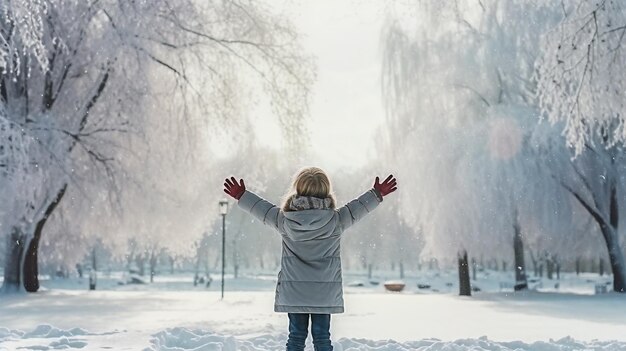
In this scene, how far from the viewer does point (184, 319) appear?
41.6 feet

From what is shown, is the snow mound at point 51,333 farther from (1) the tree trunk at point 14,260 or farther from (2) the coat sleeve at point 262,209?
(1) the tree trunk at point 14,260

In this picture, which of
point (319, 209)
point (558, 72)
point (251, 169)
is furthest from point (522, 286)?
point (319, 209)

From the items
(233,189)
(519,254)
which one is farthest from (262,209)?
(519,254)

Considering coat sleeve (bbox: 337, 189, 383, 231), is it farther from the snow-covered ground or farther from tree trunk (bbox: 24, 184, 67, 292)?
tree trunk (bbox: 24, 184, 67, 292)

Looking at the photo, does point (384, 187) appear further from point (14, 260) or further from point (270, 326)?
point (14, 260)

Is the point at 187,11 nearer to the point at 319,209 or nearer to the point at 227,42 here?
the point at 227,42

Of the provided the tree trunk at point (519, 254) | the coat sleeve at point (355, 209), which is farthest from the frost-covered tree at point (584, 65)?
the tree trunk at point (519, 254)

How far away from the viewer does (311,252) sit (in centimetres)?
502

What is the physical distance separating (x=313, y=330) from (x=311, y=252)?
1.77 feet

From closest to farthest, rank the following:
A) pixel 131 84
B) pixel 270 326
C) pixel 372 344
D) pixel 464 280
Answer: pixel 372 344 < pixel 270 326 < pixel 131 84 < pixel 464 280

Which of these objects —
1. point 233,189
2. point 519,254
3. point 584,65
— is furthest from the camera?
point 519,254

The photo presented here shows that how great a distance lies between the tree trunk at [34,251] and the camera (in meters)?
19.2

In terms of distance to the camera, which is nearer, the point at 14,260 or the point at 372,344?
the point at 372,344

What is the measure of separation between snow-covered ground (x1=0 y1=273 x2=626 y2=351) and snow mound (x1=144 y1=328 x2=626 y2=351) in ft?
0.03
